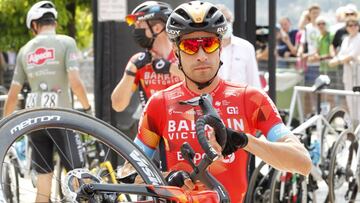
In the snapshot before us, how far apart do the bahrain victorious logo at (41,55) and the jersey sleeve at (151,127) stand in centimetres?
390

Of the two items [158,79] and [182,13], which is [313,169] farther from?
[182,13]

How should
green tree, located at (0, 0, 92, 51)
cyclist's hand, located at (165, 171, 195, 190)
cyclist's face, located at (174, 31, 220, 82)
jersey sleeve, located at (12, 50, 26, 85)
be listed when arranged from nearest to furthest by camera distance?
1. cyclist's hand, located at (165, 171, 195, 190)
2. cyclist's face, located at (174, 31, 220, 82)
3. jersey sleeve, located at (12, 50, 26, 85)
4. green tree, located at (0, 0, 92, 51)

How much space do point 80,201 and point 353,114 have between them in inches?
275

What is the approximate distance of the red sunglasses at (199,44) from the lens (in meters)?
3.81

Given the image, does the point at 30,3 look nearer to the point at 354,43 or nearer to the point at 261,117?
the point at 354,43

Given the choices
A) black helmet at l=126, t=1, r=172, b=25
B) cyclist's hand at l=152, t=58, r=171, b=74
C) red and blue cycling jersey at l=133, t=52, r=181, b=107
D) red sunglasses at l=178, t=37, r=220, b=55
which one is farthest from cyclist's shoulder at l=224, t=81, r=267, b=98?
black helmet at l=126, t=1, r=172, b=25

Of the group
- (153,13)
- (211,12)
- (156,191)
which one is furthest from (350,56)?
(156,191)

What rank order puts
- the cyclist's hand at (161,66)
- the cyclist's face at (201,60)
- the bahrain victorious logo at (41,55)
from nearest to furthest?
the cyclist's face at (201,60) < the cyclist's hand at (161,66) < the bahrain victorious logo at (41,55)

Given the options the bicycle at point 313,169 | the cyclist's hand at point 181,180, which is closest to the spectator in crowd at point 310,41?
the bicycle at point 313,169

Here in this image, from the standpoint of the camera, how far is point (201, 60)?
3.81 m

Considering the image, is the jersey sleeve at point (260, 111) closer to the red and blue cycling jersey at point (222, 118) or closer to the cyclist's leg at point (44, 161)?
the red and blue cycling jersey at point (222, 118)

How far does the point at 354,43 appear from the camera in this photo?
12.9 meters

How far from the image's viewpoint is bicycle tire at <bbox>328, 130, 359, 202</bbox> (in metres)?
8.17

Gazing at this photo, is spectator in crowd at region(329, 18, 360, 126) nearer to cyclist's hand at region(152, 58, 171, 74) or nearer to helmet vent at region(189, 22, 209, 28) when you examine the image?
cyclist's hand at region(152, 58, 171, 74)
